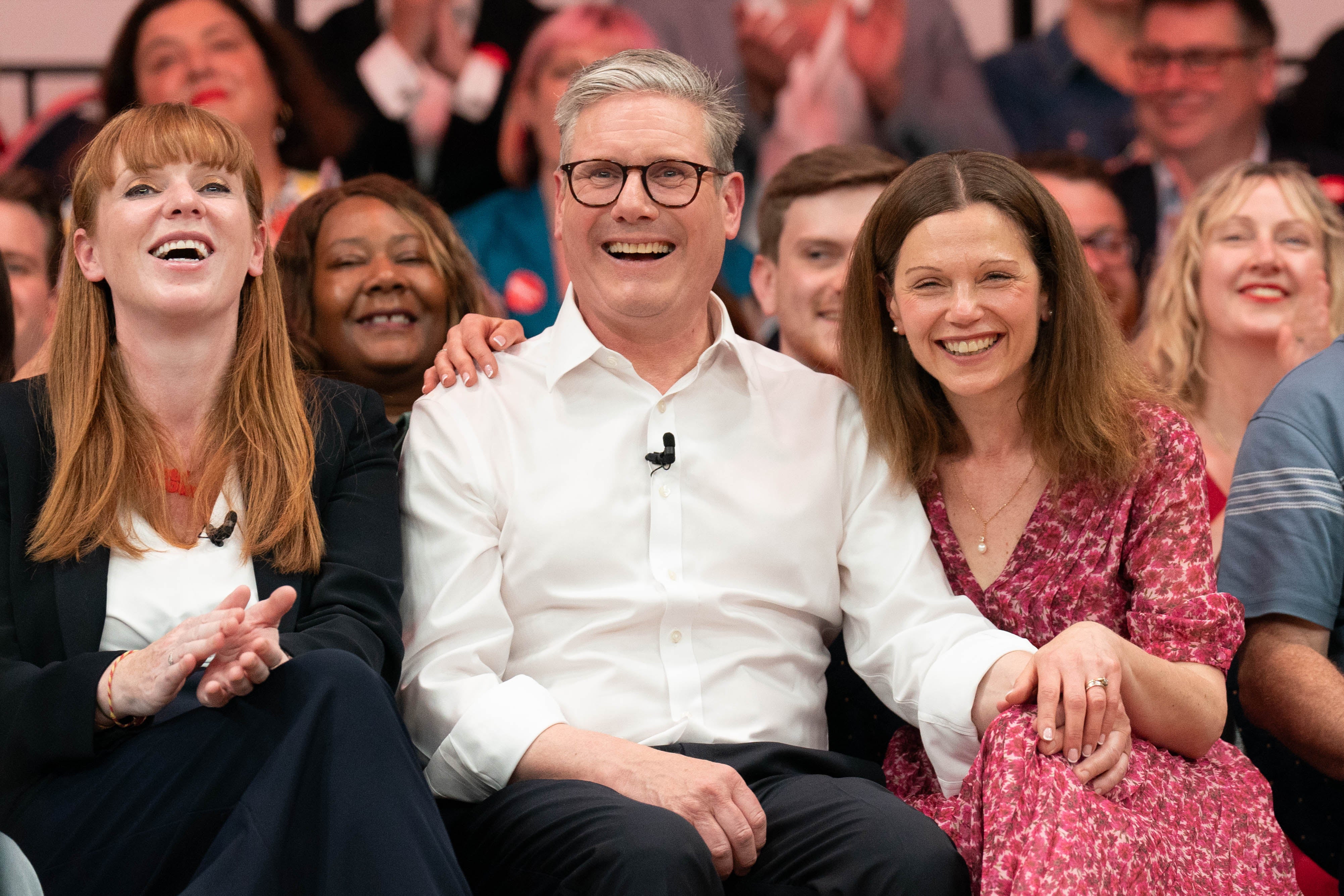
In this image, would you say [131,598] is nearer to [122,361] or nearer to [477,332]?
[122,361]

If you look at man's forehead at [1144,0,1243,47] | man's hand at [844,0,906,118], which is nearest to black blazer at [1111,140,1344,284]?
man's forehead at [1144,0,1243,47]

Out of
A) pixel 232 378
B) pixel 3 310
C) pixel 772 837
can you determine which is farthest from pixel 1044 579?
pixel 3 310

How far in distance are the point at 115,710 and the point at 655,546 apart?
2.70 feet

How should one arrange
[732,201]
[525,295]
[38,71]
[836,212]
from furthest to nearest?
1. [525,295]
2. [38,71]
3. [836,212]
4. [732,201]

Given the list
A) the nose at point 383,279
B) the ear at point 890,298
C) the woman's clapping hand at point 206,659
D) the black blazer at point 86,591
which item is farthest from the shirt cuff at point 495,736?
the nose at point 383,279

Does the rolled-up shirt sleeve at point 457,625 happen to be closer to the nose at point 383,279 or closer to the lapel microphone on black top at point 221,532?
the lapel microphone on black top at point 221,532

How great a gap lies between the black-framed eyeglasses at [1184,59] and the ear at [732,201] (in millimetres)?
3035

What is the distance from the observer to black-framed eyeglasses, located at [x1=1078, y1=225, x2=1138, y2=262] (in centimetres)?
438

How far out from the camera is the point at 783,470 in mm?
2234

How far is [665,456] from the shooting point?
7.10ft

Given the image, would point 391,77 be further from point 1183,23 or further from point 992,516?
point 992,516

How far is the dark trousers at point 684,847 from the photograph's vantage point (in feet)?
5.62

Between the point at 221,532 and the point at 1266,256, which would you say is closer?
the point at 221,532

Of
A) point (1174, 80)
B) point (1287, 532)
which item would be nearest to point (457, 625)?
point (1287, 532)
